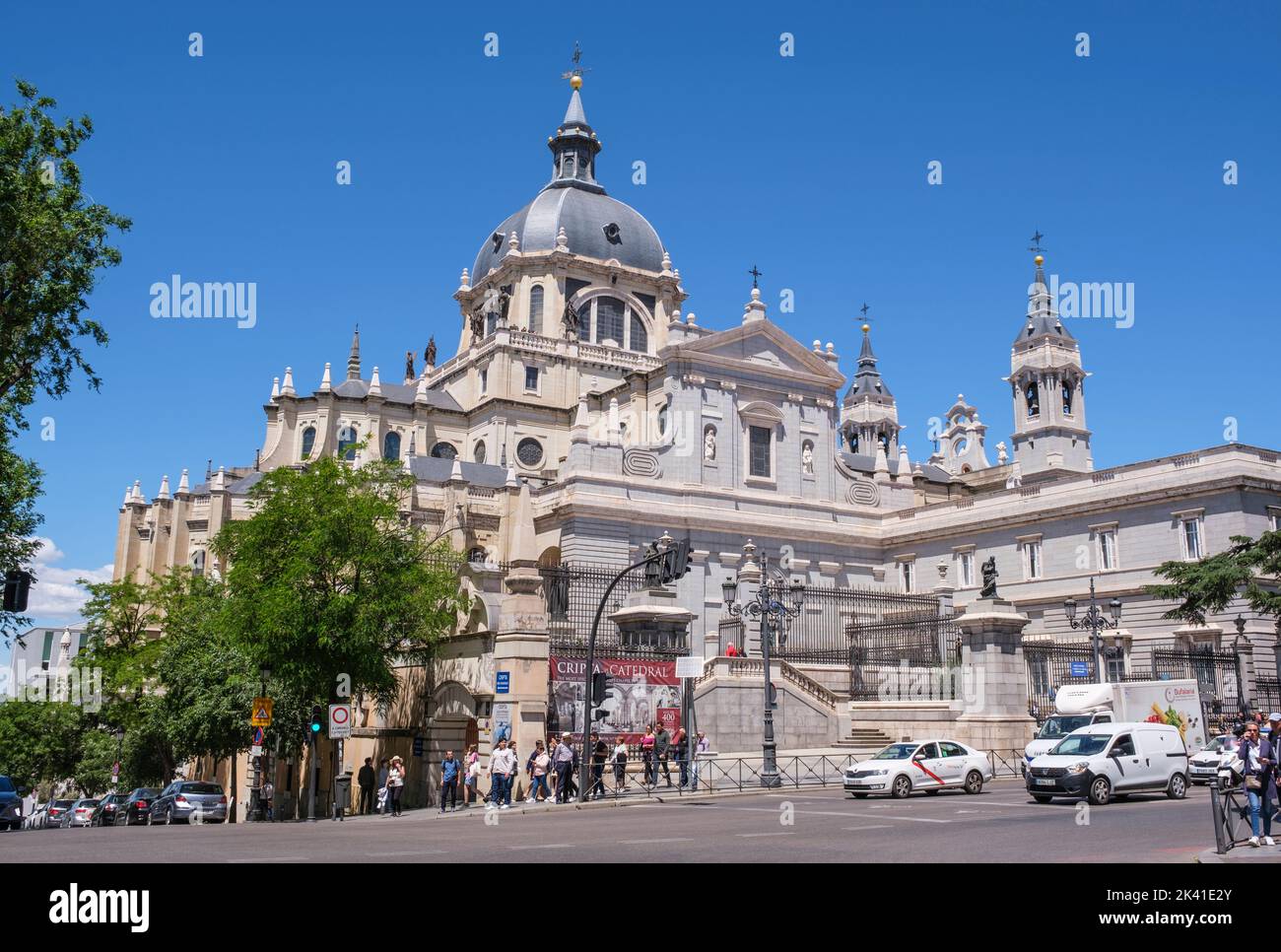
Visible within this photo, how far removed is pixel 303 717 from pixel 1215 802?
28704mm

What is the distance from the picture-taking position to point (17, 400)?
85.3 feet

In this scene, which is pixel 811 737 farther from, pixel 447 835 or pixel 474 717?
pixel 447 835

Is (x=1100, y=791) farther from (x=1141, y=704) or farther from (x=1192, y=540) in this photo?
(x=1192, y=540)

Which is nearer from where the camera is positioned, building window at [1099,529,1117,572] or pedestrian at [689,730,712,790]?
pedestrian at [689,730,712,790]

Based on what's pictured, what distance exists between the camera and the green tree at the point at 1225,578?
124 ft

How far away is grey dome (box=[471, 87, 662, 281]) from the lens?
78.0 metres

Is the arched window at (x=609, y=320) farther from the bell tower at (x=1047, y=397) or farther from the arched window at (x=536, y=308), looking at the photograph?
the bell tower at (x=1047, y=397)

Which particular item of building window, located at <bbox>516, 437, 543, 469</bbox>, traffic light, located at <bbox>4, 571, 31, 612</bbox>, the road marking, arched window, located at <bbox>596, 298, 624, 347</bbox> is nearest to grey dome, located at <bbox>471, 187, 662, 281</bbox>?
arched window, located at <bbox>596, 298, 624, 347</bbox>

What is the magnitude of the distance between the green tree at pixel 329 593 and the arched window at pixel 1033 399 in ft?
198

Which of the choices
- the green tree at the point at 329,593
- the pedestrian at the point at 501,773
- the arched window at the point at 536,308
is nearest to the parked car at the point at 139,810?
the green tree at the point at 329,593

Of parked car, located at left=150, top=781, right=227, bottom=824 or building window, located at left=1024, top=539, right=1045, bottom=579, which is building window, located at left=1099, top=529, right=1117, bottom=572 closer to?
building window, located at left=1024, top=539, right=1045, bottom=579

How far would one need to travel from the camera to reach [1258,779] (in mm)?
14125

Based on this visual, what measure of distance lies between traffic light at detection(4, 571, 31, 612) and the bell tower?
239 ft
